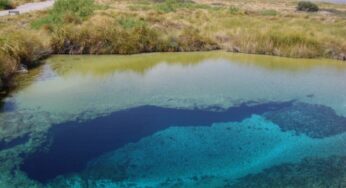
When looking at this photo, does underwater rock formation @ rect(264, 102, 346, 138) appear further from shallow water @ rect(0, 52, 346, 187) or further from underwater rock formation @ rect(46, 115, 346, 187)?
underwater rock formation @ rect(46, 115, 346, 187)

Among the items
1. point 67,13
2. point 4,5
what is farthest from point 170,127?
point 4,5

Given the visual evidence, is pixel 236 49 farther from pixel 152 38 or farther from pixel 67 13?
pixel 67 13

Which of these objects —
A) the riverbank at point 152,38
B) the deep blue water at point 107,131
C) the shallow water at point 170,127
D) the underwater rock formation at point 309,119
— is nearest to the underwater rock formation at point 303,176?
the shallow water at point 170,127

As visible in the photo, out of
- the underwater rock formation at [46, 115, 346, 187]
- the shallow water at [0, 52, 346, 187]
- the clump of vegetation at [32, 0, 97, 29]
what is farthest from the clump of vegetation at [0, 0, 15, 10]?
the underwater rock formation at [46, 115, 346, 187]

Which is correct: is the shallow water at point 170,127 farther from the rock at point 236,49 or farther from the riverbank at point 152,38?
the rock at point 236,49

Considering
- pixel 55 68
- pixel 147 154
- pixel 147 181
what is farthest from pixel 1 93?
pixel 147 181
